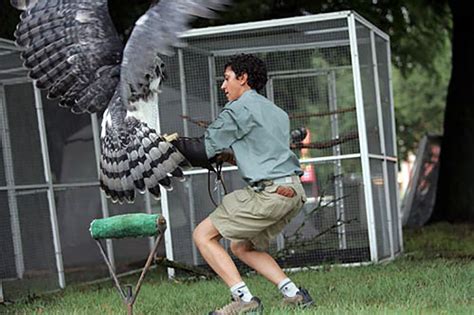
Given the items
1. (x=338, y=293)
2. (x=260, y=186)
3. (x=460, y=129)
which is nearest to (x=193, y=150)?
(x=260, y=186)

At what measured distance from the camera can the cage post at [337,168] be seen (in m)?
11.2

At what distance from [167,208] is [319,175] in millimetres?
1560

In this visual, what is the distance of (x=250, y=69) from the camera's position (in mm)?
7250

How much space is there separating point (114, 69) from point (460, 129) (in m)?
10.2

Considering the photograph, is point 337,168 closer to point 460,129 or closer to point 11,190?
point 11,190

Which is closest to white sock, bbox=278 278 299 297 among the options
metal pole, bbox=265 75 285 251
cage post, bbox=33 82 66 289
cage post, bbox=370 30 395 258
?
metal pole, bbox=265 75 285 251

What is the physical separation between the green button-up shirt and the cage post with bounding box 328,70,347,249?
4061mm

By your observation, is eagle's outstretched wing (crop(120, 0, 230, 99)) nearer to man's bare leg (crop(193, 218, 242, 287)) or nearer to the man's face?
the man's face

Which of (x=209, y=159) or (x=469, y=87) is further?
(x=469, y=87)

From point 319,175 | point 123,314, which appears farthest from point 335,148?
point 123,314

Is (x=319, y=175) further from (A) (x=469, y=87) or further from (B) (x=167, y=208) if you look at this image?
(A) (x=469, y=87)

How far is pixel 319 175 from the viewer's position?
11484 mm

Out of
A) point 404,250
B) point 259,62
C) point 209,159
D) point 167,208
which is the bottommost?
point 404,250

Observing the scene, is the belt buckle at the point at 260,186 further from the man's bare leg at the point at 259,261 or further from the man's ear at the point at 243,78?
the man's ear at the point at 243,78
